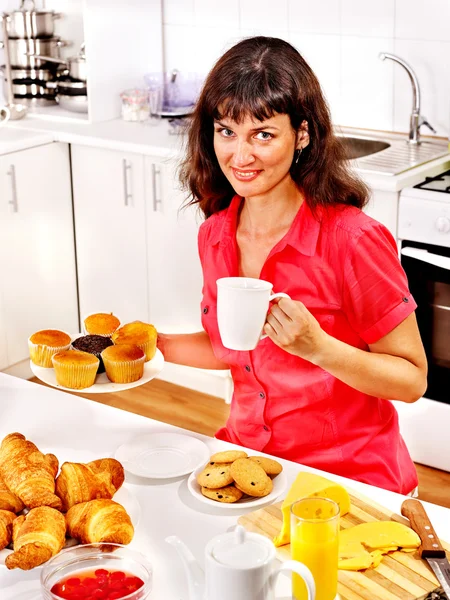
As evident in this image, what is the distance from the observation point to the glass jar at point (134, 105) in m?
3.79

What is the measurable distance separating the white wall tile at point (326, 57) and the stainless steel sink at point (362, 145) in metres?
0.20

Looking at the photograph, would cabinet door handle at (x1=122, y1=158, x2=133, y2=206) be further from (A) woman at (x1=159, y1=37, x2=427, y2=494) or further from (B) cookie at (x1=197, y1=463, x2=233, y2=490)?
(B) cookie at (x1=197, y1=463, x2=233, y2=490)

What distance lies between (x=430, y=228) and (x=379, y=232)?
3.99 ft

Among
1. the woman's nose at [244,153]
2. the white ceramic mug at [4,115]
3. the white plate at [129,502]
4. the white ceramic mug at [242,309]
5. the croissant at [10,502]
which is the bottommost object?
the white plate at [129,502]

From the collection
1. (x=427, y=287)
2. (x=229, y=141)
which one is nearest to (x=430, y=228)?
(x=427, y=287)

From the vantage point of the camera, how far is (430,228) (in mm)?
2828

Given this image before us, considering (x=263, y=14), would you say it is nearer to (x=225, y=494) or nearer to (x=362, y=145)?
(x=362, y=145)

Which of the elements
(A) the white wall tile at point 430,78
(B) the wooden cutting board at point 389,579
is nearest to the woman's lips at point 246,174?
(B) the wooden cutting board at point 389,579

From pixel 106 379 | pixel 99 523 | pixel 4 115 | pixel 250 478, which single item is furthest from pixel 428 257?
pixel 4 115

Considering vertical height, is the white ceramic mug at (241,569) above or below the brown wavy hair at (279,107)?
below

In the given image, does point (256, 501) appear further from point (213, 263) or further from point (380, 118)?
point (380, 118)

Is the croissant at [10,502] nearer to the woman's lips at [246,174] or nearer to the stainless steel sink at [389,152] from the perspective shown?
the woman's lips at [246,174]

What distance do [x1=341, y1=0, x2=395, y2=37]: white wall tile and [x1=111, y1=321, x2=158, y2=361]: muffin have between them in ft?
6.90

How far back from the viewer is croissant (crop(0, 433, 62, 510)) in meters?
1.35
